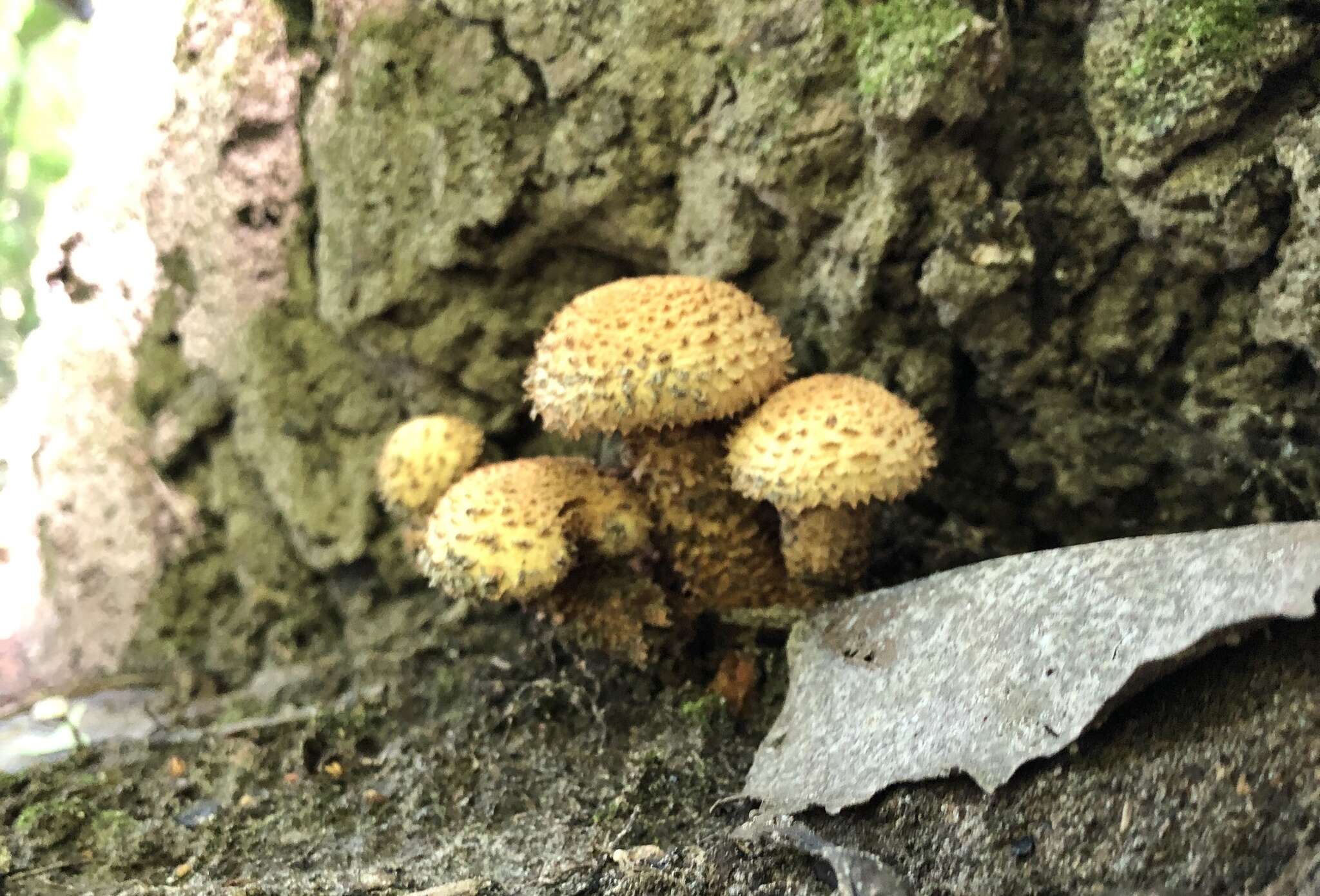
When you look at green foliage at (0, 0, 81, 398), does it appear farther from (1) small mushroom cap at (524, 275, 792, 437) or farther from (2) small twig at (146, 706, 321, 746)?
(1) small mushroom cap at (524, 275, 792, 437)

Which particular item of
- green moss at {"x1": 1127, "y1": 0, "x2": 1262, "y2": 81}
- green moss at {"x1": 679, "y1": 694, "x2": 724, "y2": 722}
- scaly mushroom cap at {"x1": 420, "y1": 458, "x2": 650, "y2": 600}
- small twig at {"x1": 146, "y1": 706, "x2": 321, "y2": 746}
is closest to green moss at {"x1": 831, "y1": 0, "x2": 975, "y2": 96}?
green moss at {"x1": 1127, "y1": 0, "x2": 1262, "y2": 81}

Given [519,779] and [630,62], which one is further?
[630,62]

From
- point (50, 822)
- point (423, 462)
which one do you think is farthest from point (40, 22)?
point (50, 822)

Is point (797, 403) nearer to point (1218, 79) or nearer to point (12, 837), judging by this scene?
point (1218, 79)

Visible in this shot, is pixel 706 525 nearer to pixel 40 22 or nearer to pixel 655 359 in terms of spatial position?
pixel 655 359

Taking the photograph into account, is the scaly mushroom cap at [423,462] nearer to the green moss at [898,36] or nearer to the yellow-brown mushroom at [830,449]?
the yellow-brown mushroom at [830,449]

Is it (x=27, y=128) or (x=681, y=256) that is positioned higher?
(x=27, y=128)

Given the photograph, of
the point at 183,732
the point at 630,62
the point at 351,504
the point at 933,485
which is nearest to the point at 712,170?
the point at 630,62
